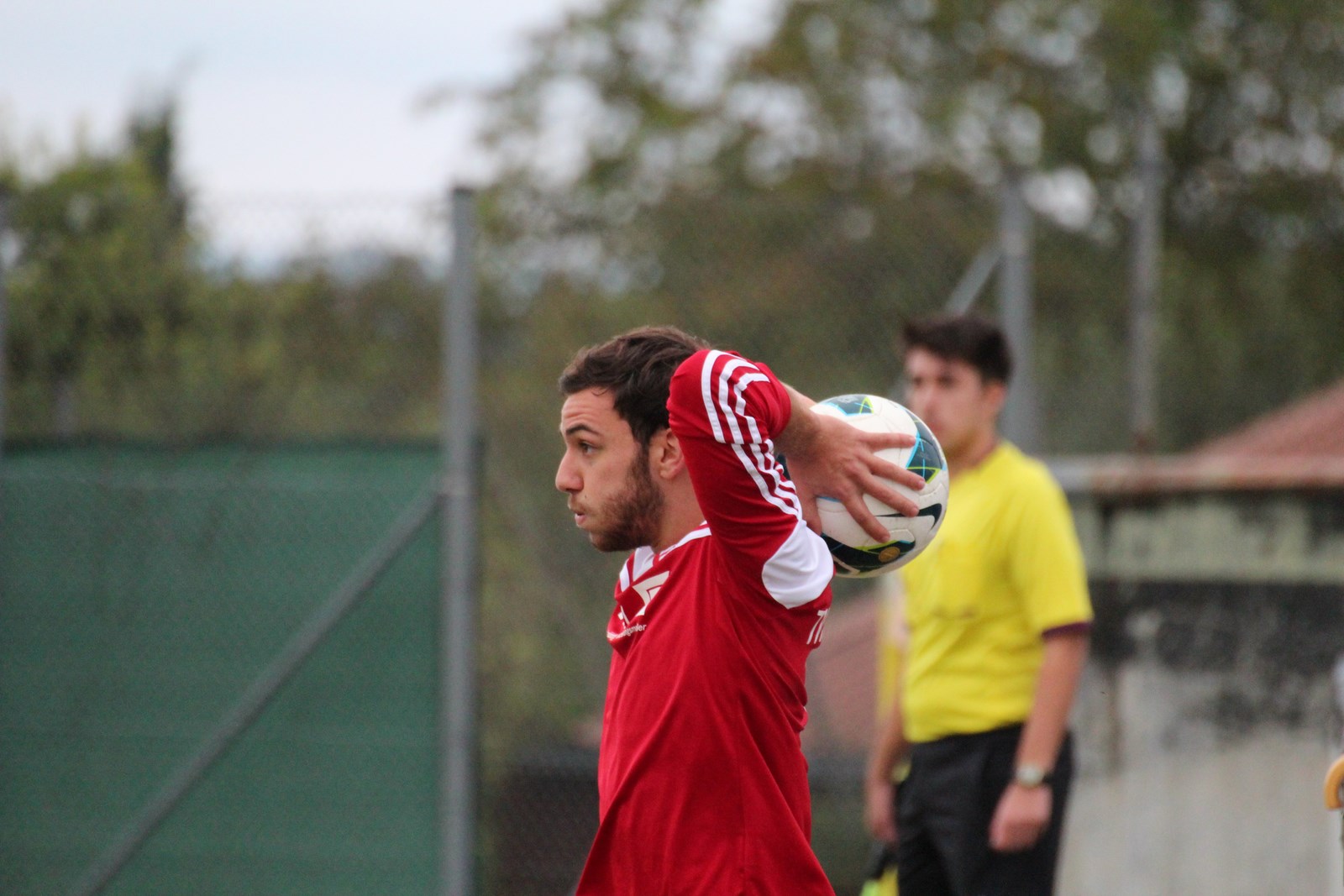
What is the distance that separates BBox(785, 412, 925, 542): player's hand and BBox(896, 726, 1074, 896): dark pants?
1.63m

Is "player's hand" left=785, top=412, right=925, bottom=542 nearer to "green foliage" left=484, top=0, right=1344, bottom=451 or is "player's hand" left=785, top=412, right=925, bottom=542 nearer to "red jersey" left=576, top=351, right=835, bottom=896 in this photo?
"red jersey" left=576, top=351, right=835, bottom=896

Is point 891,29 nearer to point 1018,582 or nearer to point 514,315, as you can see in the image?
point 514,315


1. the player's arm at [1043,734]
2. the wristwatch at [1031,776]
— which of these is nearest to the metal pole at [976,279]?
the player's arm at [1043,734]

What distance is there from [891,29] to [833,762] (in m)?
7.43

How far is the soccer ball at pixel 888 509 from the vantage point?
2.34 metres

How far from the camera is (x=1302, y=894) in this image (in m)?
4.89

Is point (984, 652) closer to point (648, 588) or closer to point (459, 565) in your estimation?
point (648, 588)

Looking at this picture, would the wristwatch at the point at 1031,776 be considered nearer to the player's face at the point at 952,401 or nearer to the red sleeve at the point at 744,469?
the player's face at the point at 952,401

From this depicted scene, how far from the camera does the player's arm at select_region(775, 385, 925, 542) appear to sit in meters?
2.26

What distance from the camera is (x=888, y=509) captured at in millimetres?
2342

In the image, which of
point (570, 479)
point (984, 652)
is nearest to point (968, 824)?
point (984, 652)

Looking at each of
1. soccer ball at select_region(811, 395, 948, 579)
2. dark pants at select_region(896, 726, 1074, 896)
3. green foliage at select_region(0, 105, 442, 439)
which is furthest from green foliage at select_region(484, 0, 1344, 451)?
soccer ball at select_region(811, 395, 948, 579)

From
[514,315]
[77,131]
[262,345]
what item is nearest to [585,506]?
[514,315]

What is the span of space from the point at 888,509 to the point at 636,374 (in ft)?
1.65
